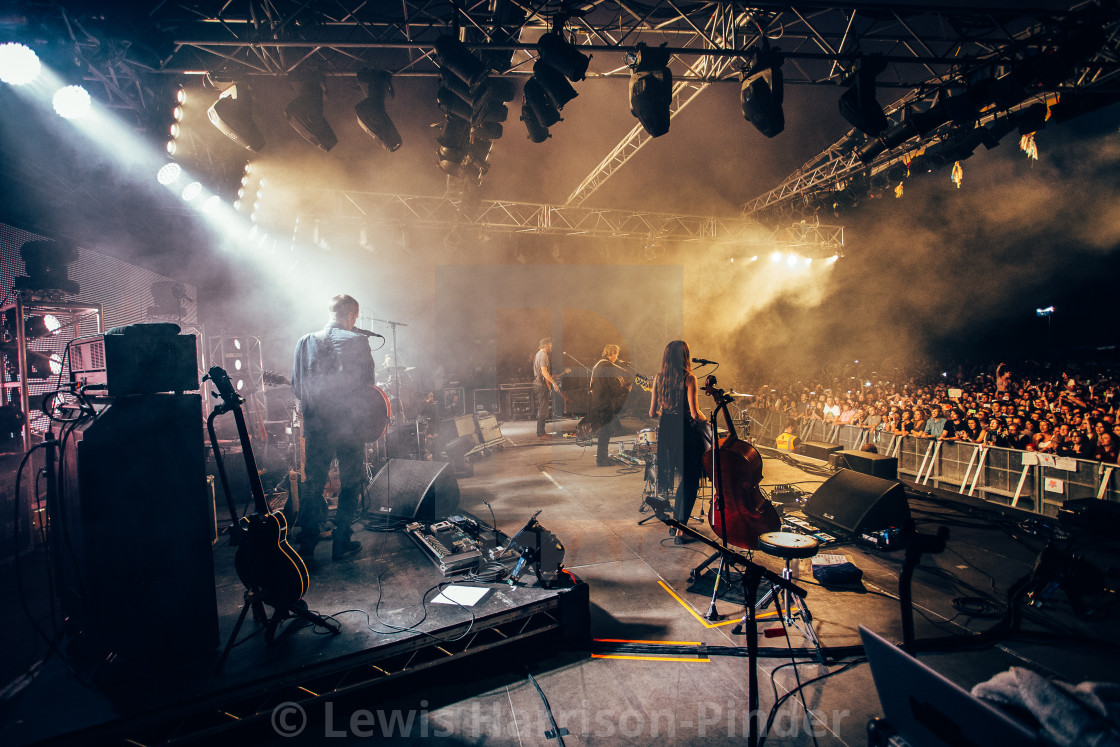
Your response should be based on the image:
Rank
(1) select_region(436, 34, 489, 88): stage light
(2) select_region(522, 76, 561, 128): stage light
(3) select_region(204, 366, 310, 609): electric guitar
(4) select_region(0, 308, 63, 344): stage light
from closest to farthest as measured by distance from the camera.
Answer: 1. (3) select_region(204, 366, 310, 609): electric guitar
2. (1) select_region(436, 34, 489, 88): stage light
3. (2) select_region(522, 76, 561, 128): stage light
4. (4) select_region(0, 308, 63, 344): stage light

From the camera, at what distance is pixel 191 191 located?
6082 millimetres

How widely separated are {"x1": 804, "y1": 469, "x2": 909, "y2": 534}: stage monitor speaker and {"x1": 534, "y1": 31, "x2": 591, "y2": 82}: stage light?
209 inches

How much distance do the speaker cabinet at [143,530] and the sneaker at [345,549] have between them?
1.29 meters

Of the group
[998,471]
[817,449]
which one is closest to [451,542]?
[998,471]

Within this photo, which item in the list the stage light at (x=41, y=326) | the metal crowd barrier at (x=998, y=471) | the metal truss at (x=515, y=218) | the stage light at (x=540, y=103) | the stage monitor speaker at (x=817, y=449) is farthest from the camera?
the metal truss at (x=515, y=218)

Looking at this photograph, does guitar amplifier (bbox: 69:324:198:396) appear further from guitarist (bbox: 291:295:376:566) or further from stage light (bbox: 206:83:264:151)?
stage light (bbox: 206:83:264:151)

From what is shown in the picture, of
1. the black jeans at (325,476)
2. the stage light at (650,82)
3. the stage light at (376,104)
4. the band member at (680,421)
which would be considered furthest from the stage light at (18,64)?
the band member at (680,421)

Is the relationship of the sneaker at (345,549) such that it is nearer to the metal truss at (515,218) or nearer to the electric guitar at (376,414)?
the electric guitar at (376,414)

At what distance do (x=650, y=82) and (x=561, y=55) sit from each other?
41.0 inches

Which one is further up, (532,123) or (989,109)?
(989,109)

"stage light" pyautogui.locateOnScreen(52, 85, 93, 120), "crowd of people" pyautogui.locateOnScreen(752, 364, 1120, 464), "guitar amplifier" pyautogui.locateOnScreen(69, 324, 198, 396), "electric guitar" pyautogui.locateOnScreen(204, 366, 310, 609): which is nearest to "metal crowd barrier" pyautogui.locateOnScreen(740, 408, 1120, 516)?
"crowd of people" pyautogui.locateOnScreen(752, 364, 1120, 464)

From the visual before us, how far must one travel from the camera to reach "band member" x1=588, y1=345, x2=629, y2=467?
26.5 ft

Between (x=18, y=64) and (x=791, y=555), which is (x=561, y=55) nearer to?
(x=18, y=64)

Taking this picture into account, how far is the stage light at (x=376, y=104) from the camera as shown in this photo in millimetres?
5098
